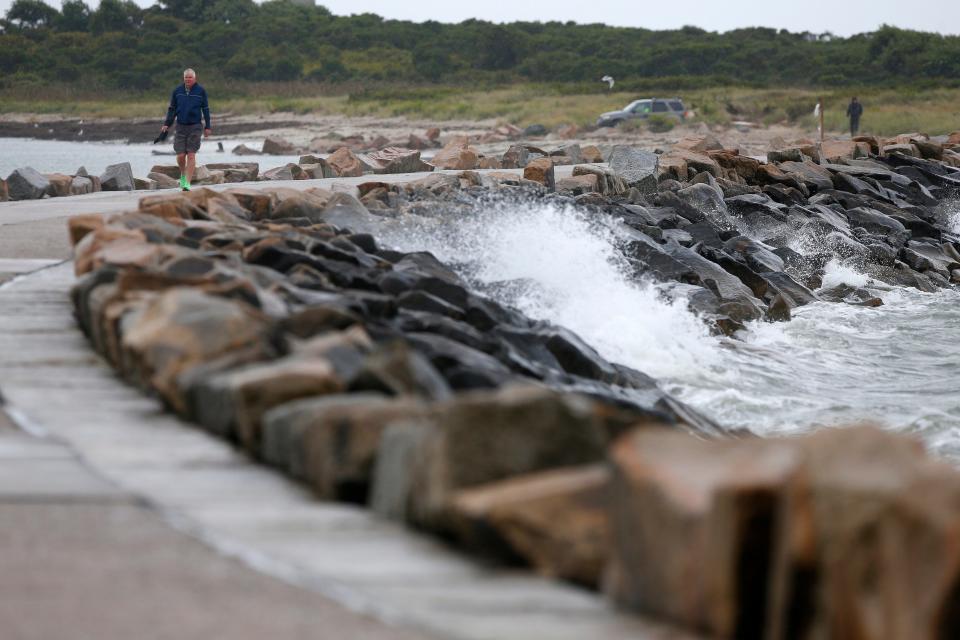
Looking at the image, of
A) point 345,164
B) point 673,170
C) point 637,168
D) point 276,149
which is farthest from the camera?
point 276,149

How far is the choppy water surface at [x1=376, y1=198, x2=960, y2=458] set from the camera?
33.2 feet

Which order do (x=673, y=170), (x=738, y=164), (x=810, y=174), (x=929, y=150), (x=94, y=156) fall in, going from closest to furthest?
(x=673, y=170)
(x=738, y=164)
(x=810, y=174)
(x=929, y=150)
(x=94, y=156)

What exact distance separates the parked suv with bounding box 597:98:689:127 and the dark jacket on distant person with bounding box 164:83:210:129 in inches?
1365

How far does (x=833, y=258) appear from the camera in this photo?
17.5 m

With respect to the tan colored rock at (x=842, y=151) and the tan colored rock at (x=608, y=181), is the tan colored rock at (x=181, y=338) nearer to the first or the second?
the tan colored rock at (x=608, y=181)

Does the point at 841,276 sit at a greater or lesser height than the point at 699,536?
lesser

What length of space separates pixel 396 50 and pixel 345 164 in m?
74.5

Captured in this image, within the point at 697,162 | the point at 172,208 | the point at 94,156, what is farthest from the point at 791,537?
the point at 94,156

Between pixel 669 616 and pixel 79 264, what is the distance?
5.46 m

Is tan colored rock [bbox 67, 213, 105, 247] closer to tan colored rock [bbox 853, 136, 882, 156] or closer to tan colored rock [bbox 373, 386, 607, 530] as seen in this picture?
tan colored rock [bbox 373, 386, 607, 530]

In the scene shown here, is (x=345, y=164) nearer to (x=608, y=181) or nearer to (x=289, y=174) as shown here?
(x=289, y=174)

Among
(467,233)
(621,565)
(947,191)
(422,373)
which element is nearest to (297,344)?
(422,373)

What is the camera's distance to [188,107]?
50.6 ft

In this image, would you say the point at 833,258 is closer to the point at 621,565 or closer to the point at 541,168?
the point at 541,168
